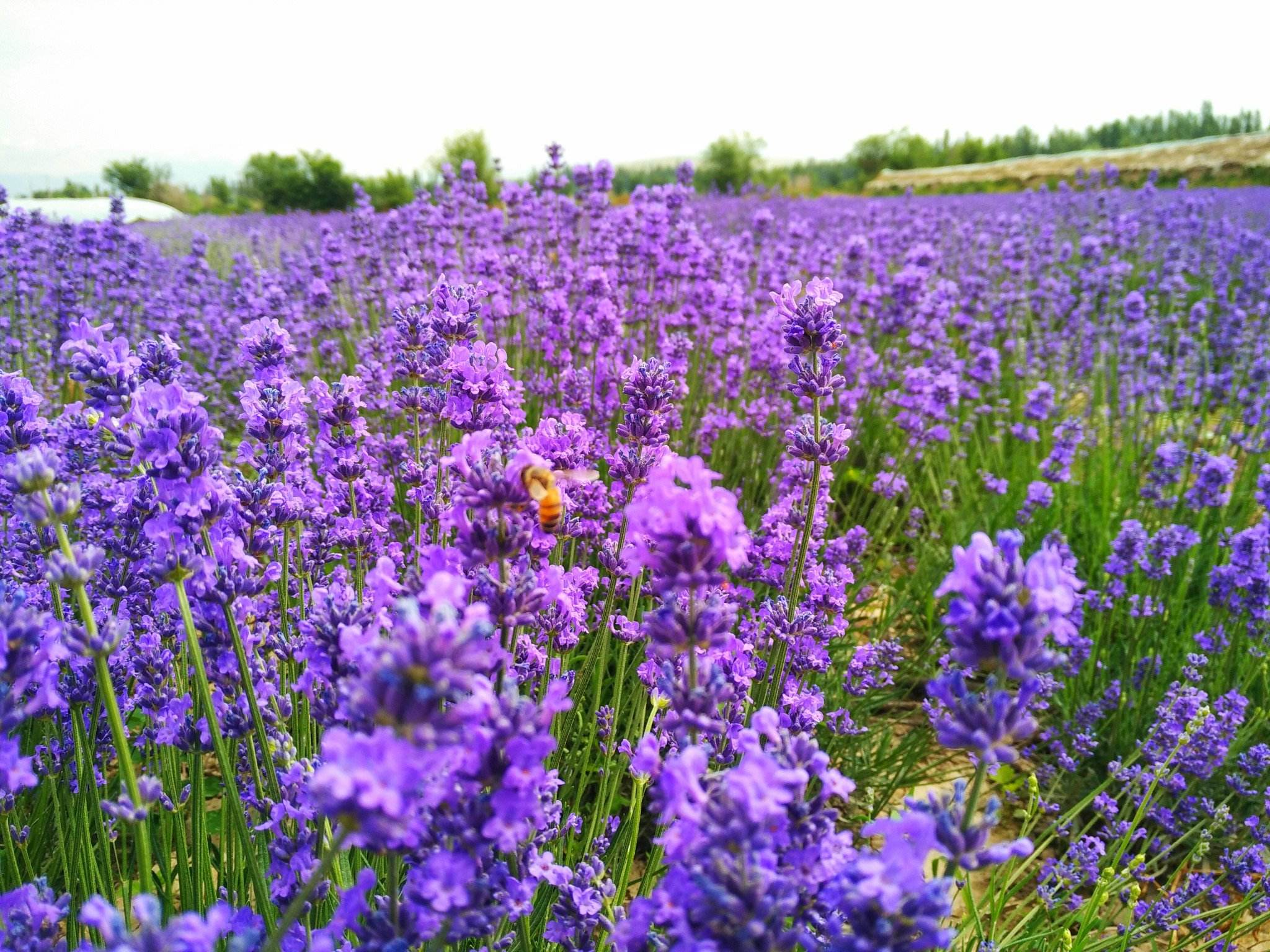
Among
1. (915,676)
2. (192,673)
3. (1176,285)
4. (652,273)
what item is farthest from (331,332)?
(1176,285)

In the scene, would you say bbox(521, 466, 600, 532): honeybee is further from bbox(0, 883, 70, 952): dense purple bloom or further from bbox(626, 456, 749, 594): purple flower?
bbox(0, 883, 70, 952): dense purple bloom

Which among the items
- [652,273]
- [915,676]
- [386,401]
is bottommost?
[915,676]

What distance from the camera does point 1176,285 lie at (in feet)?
23.5

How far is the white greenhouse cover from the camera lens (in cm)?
665

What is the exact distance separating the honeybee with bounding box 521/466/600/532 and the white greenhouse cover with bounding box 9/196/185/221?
571cm

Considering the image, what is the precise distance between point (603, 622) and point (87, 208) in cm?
1137

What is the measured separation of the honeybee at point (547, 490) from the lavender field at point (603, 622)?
0.03 ft

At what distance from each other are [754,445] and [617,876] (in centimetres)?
306

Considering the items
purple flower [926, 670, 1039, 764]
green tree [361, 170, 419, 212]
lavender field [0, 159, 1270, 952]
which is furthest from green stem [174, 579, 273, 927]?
green tree [361, 170, 419, 212]

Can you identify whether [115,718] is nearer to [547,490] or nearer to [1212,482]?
[547,490]

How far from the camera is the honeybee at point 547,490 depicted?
1.15 meters

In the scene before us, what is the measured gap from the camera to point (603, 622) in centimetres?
200

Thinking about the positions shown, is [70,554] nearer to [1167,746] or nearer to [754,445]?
[1167,746]

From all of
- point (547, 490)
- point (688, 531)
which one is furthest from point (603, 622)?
point (688, 531)
